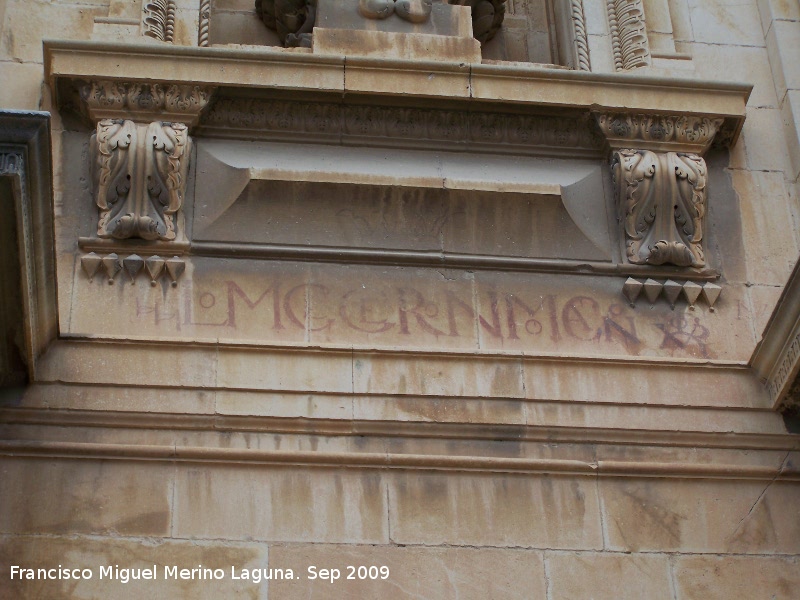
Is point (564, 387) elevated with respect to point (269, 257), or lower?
lower

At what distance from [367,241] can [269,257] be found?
590 millimetres

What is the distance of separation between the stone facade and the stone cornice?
2 cm

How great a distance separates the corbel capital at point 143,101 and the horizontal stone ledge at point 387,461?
2.19 meters

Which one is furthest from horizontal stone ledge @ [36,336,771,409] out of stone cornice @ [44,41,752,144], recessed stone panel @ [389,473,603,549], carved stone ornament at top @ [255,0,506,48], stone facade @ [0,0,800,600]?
carved stone ornament at top @ [255,0,506,48]

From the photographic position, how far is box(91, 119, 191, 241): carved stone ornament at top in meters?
8.91

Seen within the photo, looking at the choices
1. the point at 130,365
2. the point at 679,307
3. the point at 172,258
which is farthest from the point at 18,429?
the point at 679,307

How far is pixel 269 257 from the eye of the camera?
8961 mm

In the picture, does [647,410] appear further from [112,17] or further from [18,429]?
[112,17]

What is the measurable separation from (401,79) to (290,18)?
1309 millimetres

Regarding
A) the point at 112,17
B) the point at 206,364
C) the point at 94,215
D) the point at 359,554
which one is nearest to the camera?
the point at 359,554

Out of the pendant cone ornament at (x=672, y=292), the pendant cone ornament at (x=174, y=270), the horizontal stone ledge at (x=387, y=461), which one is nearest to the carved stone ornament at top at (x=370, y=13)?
the pendant cone ornament at (x=174, y=270)

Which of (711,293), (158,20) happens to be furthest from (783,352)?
(158,20)

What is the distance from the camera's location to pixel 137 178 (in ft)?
29.4

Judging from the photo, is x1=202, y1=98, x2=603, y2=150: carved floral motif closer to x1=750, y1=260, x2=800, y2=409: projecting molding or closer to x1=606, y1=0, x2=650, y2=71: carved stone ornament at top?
x1=606, y1=0, x2=650, y2=71: carved stone ornament at top
